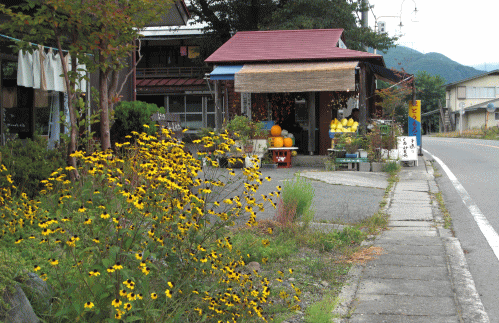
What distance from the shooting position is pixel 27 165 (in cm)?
688

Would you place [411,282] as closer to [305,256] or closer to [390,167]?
[305,256]

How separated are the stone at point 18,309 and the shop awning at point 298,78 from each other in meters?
12.8

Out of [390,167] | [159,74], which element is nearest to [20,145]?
[390,167]

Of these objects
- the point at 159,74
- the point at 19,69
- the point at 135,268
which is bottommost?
the point at 135,268

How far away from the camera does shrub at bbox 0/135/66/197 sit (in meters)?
6.76

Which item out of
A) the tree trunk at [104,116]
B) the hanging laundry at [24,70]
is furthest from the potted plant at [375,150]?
the tree trunk at [104,116]

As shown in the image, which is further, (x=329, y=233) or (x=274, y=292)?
(x=329, y=233)

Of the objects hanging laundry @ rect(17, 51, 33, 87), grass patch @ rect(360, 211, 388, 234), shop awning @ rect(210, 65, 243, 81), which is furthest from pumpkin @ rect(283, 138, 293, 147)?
grass patch @ rect(360, 211, 388, 234)

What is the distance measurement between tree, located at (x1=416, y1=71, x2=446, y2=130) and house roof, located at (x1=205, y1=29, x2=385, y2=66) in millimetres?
57161

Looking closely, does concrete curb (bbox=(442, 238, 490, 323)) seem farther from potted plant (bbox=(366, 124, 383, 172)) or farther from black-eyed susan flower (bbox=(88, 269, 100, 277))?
potted plant (bbox=(366, 124, 383, 172))

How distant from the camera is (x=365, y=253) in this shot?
20.1 ft

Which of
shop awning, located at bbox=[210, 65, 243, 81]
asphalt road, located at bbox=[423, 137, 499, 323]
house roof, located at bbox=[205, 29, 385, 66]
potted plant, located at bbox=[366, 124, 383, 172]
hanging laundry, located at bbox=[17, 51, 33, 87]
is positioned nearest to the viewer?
asphalt road, located at bbox=[423, 137, 499, 323]

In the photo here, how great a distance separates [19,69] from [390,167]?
945cm

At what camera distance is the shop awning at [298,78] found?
49.8ft
